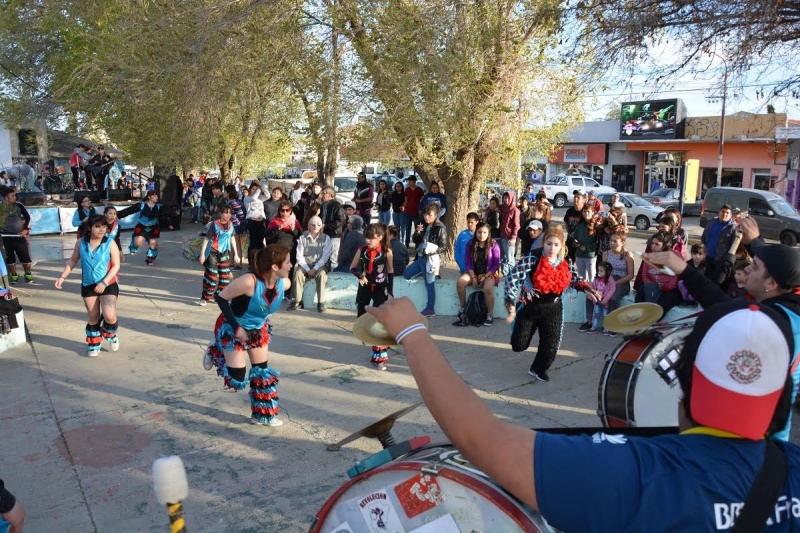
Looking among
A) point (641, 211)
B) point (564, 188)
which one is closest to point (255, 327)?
point (641, 211)

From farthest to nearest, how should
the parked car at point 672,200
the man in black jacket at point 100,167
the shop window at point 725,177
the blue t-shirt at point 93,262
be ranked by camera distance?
the shop window at point 725,177 → the parked car at point 672,200 → the man in black jacket at point 100,167 → the blue t-shirt at point 93,262

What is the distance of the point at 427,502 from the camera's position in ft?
6.75

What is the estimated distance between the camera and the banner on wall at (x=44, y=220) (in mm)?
18906

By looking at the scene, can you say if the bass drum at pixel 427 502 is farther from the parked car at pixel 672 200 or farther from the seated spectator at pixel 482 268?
the parked car at pixel 672 200

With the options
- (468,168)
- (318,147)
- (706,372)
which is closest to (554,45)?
(468,168)

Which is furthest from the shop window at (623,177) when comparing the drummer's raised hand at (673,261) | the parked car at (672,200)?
the drummer's raised hand at (673,261)

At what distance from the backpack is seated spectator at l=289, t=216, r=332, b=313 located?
2325 mm

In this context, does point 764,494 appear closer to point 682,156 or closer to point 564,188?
point 564,188

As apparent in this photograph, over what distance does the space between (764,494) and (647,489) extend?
0.26 m

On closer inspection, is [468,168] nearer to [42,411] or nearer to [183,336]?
[183,336]

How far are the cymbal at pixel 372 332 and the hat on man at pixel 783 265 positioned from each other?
2.52 m

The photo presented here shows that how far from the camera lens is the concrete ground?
435cm

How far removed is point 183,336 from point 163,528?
15.2 feet

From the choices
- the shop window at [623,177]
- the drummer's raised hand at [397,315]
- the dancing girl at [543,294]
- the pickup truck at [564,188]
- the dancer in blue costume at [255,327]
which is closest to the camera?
the drummer's raised hand at [397,315]
